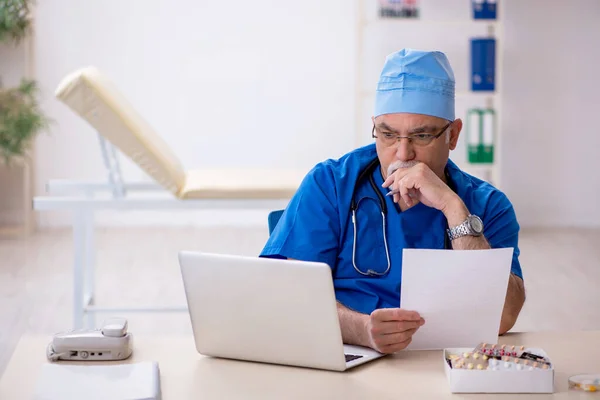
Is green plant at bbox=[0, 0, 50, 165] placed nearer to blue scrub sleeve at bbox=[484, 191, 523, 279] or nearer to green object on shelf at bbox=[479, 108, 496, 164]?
green object on shelf at bbox=[479, 108, 496, 164]

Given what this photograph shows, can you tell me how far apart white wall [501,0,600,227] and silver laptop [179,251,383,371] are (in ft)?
15.4

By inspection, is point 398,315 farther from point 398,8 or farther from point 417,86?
point 398,8

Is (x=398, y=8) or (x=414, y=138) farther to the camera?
(x=398, y=8)

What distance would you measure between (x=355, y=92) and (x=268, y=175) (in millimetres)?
2291

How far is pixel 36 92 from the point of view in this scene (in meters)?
5.74

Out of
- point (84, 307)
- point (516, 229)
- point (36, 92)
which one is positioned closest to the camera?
point (516, 229)

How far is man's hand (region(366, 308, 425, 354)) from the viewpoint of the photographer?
5.09 ft

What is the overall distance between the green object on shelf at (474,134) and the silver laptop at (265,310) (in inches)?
165

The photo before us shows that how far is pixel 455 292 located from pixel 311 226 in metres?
0.48

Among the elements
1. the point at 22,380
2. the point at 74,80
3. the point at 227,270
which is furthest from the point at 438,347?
the point at 74,80

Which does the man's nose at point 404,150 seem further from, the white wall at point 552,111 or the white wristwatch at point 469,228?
the white wall at point 552,111


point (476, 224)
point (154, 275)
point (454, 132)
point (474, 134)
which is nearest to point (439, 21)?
point (474, 134)

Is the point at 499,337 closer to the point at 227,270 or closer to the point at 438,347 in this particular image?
the point at 438,347

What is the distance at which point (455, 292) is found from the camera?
5.03ft
